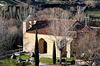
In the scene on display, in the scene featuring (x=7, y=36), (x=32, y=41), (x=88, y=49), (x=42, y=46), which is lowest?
(x=42, y=46)

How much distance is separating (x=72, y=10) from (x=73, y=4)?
1287 cm

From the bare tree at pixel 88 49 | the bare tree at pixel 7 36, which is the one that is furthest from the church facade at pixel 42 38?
the bare tree at pixel 7 36

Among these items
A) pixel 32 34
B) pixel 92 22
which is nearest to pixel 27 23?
pixel 32 34

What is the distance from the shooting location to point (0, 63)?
1065 inches

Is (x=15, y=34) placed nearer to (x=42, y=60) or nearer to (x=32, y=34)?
(x=32, y=34)

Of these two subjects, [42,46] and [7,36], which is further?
[7,36]

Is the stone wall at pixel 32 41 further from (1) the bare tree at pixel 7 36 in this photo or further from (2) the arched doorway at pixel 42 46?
(1) the bare tree at pixel 7 36

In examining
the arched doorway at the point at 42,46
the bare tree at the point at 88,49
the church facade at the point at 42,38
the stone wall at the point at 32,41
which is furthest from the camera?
the arched doorway at the point at 42,46

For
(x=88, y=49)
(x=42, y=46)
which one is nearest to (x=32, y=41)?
(x=42, y=46)

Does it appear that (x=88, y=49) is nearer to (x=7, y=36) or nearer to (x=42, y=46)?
(x=42, y=46)

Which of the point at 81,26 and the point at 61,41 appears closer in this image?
the point at 61,41

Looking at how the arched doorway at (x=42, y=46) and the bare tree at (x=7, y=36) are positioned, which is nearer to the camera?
the arched doorway at (x=42, y=46)

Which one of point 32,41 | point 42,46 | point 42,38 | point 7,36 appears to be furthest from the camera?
point 7,36

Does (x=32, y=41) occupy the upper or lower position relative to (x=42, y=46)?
upper
